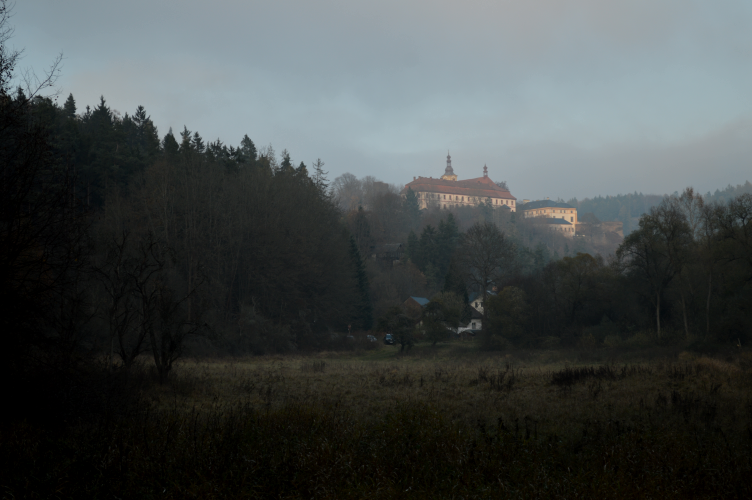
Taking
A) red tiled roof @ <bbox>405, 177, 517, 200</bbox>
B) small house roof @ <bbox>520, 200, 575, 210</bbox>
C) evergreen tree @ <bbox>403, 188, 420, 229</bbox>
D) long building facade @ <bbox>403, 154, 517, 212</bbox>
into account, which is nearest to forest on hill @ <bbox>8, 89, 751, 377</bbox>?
evergreen tree @ <bbox>403, 188, 420, 229</bbox>

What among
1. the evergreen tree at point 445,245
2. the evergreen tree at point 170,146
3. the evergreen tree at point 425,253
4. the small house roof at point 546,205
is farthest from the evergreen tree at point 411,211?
the small house roof at point 546,205

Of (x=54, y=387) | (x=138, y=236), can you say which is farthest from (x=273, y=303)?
(x=54, y=387)

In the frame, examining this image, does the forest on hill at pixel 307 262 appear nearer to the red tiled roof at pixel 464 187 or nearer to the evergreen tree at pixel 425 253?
the evergreen tree at pixel 425 253

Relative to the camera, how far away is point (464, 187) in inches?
6806

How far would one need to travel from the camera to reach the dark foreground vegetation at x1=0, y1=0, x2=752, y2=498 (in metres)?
6.04

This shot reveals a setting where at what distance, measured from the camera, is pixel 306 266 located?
142ft

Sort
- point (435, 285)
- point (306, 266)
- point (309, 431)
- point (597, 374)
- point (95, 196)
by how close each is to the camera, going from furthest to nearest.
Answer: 1. point (435, 285)
2. point (306, 266)
3. point (95, 196)
4. point (597, 374)
5. point (309, 431)

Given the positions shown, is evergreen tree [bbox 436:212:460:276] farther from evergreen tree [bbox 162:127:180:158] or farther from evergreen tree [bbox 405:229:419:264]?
evergreen tree [bbox 162:127:180:158]

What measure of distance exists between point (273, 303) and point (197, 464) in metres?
39.0

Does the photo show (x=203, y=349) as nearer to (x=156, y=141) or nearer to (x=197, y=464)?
(x=156, y=141)

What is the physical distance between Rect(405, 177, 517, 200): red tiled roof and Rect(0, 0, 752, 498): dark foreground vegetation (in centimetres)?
10736

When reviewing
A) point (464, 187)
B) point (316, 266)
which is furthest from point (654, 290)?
point (464, 187)

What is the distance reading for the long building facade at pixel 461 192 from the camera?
154m

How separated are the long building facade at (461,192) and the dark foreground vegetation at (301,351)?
339ft
